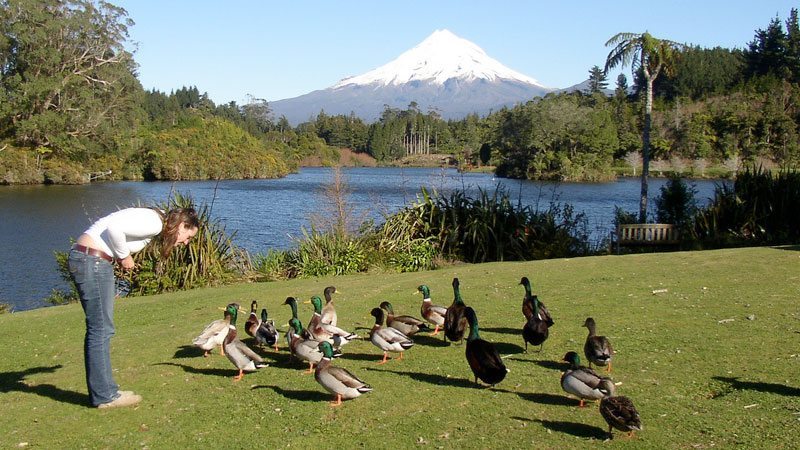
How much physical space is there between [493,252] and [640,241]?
496 centimetres

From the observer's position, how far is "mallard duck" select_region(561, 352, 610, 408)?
582 centimetres

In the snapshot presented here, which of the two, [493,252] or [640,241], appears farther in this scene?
[640,241]

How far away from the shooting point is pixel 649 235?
20.1 metres

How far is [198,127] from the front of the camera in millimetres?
96875

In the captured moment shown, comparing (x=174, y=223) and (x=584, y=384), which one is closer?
(x=584, y=384)

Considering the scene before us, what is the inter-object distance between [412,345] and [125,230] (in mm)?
3672

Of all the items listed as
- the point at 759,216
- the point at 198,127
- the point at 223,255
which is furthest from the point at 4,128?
the point at 759,216

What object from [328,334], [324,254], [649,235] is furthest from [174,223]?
[649,235]

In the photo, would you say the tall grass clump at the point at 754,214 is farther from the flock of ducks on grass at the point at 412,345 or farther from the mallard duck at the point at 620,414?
the mallard duck at the point at 620,414

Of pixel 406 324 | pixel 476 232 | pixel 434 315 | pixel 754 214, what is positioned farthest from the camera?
pixel 754 214

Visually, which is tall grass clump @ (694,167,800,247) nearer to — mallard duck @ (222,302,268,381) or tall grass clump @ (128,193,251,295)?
tall grass clump @ (128,193,251,295)

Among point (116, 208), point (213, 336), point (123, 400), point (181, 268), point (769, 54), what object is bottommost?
point (116, 208)

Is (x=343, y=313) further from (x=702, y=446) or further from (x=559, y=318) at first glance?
(x=702, y=446)

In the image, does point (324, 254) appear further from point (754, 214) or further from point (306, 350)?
point (754, 214)
